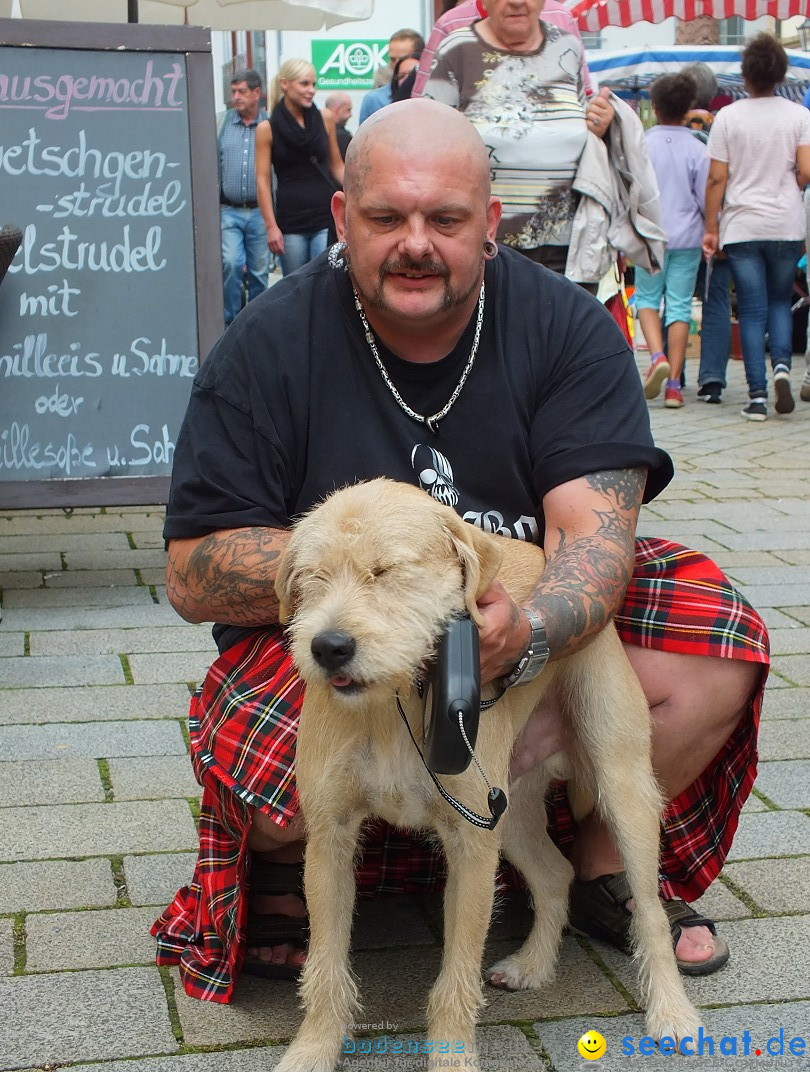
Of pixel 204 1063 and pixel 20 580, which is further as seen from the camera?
pixel 20 580

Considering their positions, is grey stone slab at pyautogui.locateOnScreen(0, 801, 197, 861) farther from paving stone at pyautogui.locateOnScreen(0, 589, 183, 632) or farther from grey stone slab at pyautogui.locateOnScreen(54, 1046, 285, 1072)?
paving stone at pyautogui.locateOnScreen(0, 589, 183, 632)

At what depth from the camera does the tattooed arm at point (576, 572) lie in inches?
96.6

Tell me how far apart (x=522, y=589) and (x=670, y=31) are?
37.8 meters

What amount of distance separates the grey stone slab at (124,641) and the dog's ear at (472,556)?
2.72 metres

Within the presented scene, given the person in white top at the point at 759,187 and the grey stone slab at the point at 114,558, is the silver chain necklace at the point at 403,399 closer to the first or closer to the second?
the grey stone slab at the point at 114,558

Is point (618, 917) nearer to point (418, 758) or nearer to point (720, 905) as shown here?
point (720, 905)

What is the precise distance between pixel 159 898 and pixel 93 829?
0.42m

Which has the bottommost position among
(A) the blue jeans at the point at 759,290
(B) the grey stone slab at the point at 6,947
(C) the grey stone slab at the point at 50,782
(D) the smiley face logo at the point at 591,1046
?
(C) the grey stone slab at the point at 50,782

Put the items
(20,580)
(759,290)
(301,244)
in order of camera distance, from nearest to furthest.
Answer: (20,580) → (759,290) → (301,244)

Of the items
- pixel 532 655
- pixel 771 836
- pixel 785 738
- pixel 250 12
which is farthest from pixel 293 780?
pixel 250 12

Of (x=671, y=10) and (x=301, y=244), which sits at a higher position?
(x=671, y=10)

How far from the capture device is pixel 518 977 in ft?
9.62

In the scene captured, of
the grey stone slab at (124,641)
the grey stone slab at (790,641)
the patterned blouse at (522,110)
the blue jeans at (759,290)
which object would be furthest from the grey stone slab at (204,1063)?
the blue jeans at (759,290)
